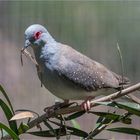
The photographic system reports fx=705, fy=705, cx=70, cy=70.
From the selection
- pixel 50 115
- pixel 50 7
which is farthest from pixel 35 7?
pixel 50 115

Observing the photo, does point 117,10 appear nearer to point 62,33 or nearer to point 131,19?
point 131,19

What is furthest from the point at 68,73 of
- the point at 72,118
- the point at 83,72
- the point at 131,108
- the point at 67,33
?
the point at 67,33

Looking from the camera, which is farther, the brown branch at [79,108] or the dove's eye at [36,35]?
the dove's eye at [36,35]

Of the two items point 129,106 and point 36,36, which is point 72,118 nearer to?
point 129,106

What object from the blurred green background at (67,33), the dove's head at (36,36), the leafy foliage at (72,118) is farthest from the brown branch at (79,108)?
the blurred green background at (67,33)

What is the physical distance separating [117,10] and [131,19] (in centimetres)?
15

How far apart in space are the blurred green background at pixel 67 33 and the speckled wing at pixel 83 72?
75.1 inches

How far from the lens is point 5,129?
1.08m

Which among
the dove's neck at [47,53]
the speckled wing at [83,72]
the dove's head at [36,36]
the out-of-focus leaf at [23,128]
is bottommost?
the out-of-focus leaf at [23,128]

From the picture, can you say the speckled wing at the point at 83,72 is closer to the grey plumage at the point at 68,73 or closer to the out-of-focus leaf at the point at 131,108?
the grey plumage at the point at 68,73

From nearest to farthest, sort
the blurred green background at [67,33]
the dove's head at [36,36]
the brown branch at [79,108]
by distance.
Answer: the brown branch at [79,108], the dove's head at [36,36], the blurred green background at [67,33]

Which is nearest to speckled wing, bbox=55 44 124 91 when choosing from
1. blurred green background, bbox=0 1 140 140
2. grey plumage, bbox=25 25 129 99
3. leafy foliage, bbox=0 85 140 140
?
grey plumage, bbox=25 25 129 99

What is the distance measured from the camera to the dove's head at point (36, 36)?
158cm

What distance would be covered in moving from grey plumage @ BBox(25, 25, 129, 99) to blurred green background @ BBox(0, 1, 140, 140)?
1.91 m
